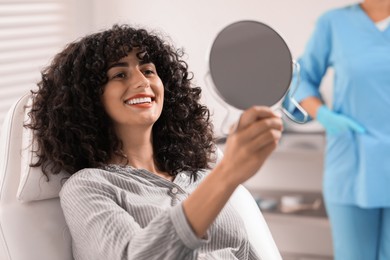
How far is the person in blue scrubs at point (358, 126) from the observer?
2.25 metres

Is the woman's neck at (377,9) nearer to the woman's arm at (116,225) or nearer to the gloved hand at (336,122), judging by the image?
the gloved hand at (336,122)

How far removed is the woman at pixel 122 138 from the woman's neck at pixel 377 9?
3.09ft

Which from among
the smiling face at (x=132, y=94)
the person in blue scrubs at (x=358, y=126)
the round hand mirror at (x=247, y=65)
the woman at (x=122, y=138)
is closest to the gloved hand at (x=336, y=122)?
the person in blue scrubs at (x=358, y=126)

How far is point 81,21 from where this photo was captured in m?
3.10

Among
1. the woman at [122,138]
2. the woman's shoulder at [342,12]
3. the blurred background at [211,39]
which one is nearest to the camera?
the woman at [122,138]

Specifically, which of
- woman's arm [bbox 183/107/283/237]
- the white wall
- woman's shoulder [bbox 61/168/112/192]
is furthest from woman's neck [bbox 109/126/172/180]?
the white wall

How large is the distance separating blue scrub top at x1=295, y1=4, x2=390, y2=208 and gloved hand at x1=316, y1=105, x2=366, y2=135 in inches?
0.8

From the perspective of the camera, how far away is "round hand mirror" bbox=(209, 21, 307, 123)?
3.26 feet

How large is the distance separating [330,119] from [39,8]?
51.0 inches

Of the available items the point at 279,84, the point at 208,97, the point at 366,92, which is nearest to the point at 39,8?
the point at 208,97

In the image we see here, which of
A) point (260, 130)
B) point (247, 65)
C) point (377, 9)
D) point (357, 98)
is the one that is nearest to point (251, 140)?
point (260, 130)

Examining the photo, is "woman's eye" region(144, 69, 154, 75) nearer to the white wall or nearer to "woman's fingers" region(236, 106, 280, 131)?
"woman's fingers" region(236, 106, 280, 131)

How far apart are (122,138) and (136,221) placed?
26cm

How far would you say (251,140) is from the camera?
0.92 m
